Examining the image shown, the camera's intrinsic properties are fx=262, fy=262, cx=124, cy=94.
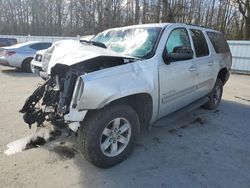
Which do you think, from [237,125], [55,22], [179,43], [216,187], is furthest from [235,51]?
[55,22]

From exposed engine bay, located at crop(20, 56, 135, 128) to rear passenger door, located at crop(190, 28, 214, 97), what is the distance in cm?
197

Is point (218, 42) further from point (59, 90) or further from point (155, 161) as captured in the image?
point (59, 90)

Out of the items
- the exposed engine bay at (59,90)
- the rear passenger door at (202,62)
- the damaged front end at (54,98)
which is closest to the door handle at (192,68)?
the rear passenger door at (202,62)

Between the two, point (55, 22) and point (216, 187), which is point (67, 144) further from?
point (55, 22)

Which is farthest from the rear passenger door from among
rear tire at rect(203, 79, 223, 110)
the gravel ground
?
the gravel ground

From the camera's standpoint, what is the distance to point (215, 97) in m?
6.63

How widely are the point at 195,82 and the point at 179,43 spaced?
2.93 feet

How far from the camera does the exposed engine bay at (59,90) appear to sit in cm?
327

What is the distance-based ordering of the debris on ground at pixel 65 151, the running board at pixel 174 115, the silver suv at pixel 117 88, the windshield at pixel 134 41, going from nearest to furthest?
the silver suv at pixel 117 88, the debris on ground at pixel 65 151, the windshield at pixel 134 41, the running board at pixel 174 115

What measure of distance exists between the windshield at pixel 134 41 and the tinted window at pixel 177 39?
0.82 feet

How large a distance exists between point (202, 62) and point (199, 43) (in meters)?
0.42

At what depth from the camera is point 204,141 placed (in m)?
4.59

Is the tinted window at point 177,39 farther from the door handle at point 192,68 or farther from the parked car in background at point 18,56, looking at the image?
the parked car in background at point 18,56

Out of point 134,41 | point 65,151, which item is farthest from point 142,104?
point 65,151
